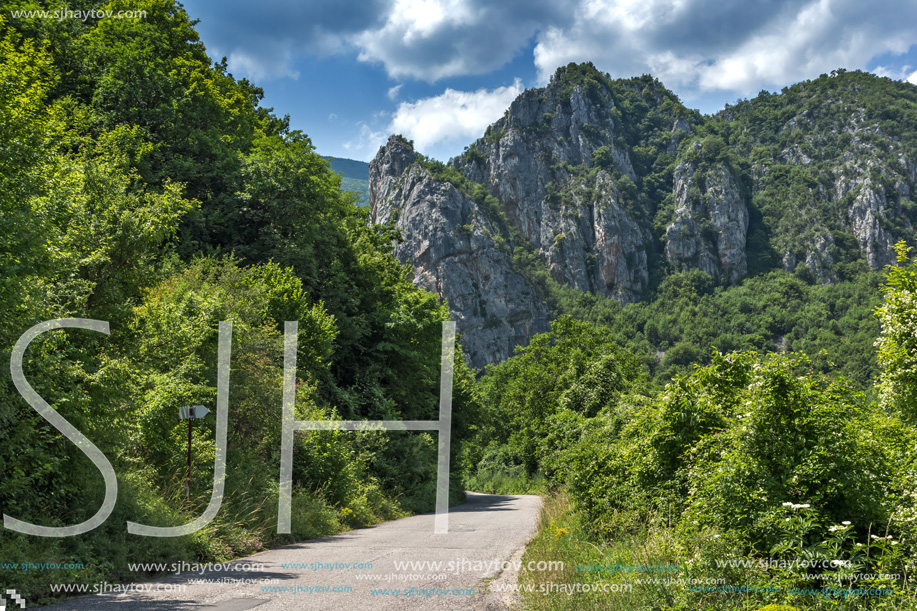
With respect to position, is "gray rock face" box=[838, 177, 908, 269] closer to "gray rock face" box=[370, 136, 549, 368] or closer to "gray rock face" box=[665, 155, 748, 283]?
"gray rock face" box=[665, 155, 748, 283]

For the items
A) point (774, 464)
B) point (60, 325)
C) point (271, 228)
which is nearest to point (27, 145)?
point (60, 325)

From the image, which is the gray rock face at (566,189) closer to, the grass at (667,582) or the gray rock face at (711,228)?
the gray rock face at (711,228)

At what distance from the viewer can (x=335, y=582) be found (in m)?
8.38

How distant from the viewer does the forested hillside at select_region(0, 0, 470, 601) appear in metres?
8.57

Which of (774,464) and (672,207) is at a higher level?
(672,207)

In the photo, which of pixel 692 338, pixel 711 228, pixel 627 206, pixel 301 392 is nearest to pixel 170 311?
pixel 301 392

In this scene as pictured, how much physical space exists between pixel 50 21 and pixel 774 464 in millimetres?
34570

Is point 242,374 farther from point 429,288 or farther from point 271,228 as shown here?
point 429,288

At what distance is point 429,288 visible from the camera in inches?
5522

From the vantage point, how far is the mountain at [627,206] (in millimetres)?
144250

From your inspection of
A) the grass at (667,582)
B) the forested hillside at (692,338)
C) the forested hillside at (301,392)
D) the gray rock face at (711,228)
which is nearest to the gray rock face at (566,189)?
the forested hillside at (692,338)

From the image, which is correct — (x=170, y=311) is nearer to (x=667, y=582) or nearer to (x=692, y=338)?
(x=667, y=582)

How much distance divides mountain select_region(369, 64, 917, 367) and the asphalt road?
121450mm

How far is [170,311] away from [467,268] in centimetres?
12869
